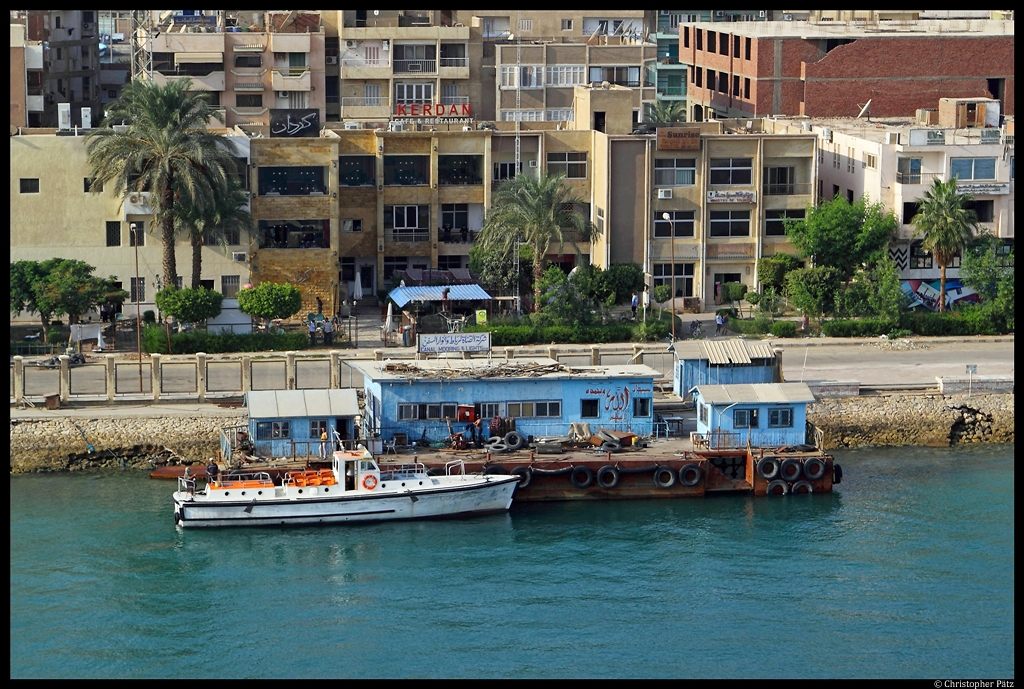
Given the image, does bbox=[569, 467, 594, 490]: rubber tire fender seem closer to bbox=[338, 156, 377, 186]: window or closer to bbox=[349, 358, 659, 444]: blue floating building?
bbox=[349, 358, 659, 444]: blue floating building

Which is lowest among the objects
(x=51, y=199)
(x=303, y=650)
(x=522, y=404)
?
(x=303, y=650)

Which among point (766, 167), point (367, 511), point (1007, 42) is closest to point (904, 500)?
point (367, 511)

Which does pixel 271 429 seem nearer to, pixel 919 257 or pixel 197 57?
pixel 919 257

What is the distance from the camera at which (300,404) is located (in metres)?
62.4

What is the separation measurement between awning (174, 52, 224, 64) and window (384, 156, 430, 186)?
2908cm

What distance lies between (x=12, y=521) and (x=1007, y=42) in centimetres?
7035

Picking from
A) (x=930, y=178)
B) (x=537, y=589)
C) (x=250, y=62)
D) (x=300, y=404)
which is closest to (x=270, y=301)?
(x=300, y=404)

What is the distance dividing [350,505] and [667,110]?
67.9 m

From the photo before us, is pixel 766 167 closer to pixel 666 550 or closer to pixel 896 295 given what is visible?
pixel 896 295

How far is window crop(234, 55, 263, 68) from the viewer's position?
112 m

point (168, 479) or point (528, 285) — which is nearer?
point (168, 479)

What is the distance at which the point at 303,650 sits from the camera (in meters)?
47.5

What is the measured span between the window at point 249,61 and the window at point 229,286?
108 ft

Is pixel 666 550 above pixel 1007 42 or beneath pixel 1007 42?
beneath
